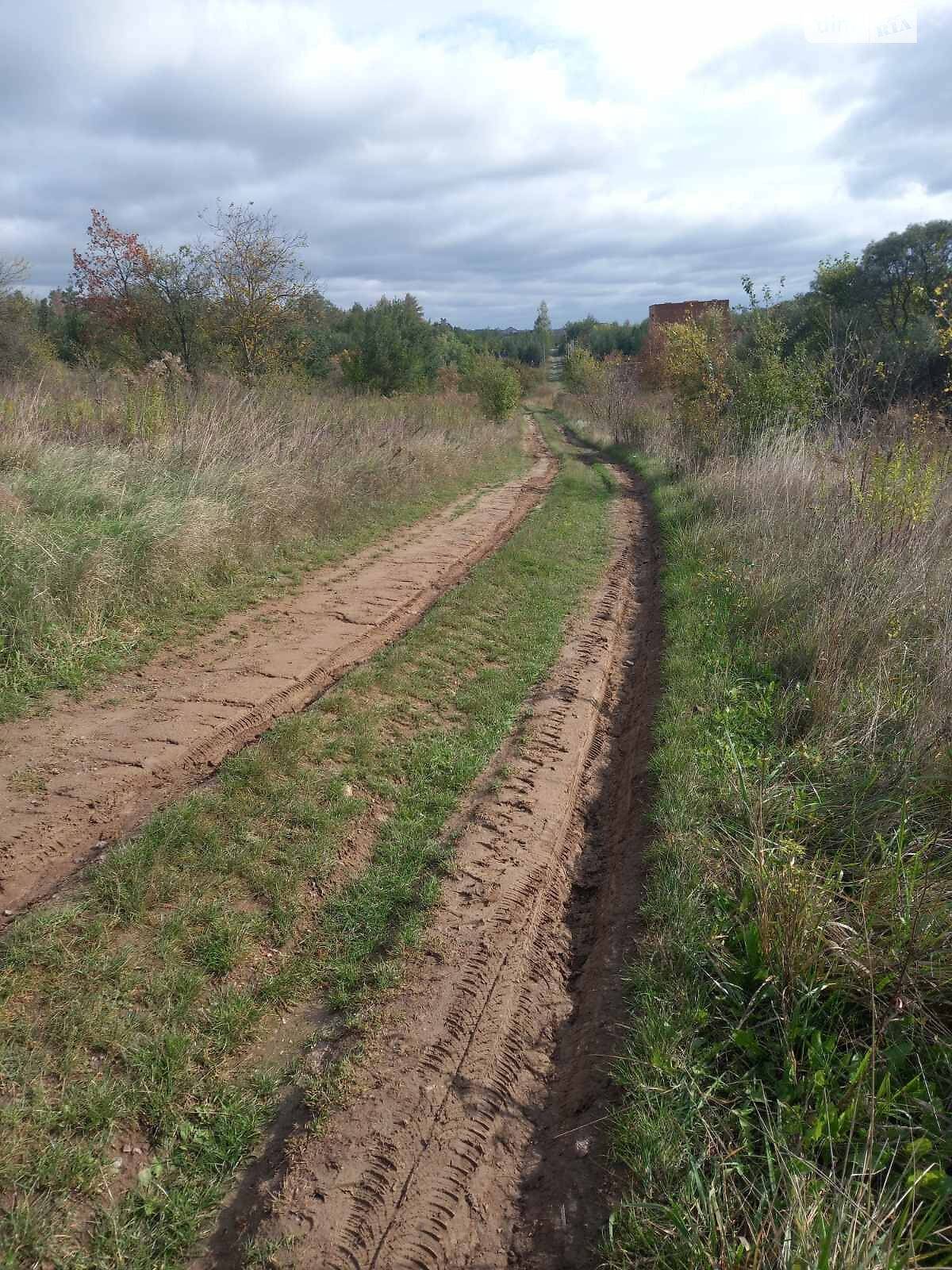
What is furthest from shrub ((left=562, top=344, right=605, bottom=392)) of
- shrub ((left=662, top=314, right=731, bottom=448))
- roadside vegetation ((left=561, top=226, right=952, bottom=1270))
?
roadside vegetation ((left=561, top=226, right=952, bottom=1270))

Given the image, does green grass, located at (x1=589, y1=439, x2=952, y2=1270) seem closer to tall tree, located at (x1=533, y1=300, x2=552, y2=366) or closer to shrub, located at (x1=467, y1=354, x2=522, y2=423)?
shrub, located at (x1=467, y1=354, x2=522, y2=423)

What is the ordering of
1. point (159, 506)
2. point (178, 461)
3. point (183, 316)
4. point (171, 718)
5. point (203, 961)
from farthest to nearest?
point (183, 316) → point (178, 461) → point (159, 506) → point (171, 718) → point (203, 961)

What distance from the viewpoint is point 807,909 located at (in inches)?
124

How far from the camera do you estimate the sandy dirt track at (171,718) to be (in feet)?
13.1

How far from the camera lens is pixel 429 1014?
3.14 m

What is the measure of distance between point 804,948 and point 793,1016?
29 centimetres

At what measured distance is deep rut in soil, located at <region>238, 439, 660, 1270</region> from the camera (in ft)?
7.78

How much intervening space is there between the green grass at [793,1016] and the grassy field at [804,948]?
0.01 m

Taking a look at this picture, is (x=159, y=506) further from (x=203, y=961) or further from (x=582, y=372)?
(x=582, y=372)

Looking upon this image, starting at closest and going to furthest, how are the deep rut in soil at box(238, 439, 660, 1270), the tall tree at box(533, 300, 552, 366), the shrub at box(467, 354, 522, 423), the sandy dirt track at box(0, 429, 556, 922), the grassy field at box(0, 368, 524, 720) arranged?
the deep rut in soil at box(238, 439, 660, 1270) < the sandy dirt track at box(0, 429, 556, 922) < the grassy field at box(0, 368, 524, 720) < the shrub at box(467, 354, 522, 423) < the tall tree at box(533, 300, 552, 366)

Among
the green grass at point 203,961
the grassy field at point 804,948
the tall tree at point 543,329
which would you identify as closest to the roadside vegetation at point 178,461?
the green grass at point 203,961

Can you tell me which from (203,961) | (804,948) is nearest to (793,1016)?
(804,948)

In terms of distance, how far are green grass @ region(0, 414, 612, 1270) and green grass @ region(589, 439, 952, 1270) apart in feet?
3.80

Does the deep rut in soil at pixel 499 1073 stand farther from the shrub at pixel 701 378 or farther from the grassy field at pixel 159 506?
the shrub at pixel 701 378
